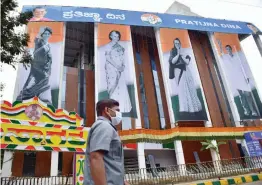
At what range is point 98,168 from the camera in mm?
1775

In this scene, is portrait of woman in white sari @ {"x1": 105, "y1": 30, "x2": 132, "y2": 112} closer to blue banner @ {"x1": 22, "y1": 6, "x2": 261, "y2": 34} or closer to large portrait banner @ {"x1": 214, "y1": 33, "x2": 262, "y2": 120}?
blue banner @ {"x1": 22, "y1": 6, "x2": 261, "y2": 34}

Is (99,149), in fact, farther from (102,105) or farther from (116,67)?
(116,67)

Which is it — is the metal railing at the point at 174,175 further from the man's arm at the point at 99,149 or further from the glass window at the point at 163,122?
the man's arm at the point at 99,149

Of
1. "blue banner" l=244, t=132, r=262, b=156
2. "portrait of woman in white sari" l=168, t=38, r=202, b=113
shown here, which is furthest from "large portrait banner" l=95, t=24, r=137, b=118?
"blue banner" l=244, t=132, r=262, b=156

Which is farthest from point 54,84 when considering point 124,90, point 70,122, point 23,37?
point 23,37

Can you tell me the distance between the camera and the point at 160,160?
2147cm

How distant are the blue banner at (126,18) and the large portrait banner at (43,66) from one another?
4.17 ft

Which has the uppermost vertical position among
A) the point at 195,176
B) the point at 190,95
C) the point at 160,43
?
the point at 160,43

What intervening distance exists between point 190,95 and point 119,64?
7.60 m

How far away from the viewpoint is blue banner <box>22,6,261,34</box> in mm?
21656

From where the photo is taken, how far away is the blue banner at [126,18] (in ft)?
71.1

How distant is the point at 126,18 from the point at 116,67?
21.5 feet

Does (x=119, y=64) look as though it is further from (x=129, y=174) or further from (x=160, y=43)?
(x=129, y=174)

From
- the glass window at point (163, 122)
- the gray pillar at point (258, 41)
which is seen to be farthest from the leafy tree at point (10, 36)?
the gray pillar at point (258, 41)
